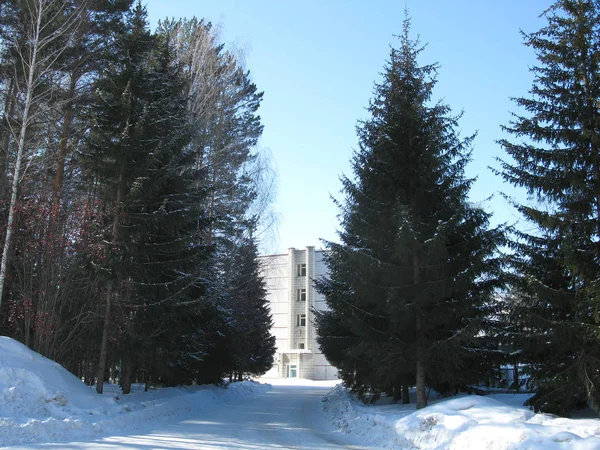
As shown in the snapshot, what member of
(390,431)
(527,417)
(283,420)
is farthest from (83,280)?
(527,417)

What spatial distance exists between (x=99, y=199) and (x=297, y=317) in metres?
47.0

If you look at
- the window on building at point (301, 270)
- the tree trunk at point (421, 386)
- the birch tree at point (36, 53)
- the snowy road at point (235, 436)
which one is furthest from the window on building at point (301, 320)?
the tree trunk at point (421, 386)

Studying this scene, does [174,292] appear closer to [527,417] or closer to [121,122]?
[121,122]

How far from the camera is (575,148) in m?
11.5

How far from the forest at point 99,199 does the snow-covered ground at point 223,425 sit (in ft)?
6.99

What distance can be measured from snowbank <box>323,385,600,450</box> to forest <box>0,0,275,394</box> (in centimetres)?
671

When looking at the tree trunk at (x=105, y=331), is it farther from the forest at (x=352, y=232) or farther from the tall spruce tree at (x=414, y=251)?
the tall spruce tree at (x=414, y=251)

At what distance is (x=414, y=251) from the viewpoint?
1213 cm

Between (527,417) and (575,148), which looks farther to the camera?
(575,148)

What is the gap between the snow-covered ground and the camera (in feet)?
28.4

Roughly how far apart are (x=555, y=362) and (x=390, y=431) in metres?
4.04

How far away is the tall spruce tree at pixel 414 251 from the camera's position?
12.4 metres

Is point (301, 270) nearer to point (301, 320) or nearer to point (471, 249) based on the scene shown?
point (301, 320)

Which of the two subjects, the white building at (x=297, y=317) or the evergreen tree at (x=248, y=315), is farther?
the white building at (x=297, y=317)
